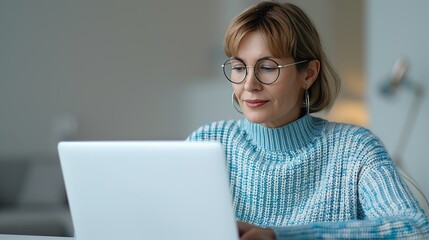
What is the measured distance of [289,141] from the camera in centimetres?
149

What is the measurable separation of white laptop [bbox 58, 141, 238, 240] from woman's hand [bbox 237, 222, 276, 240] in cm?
4

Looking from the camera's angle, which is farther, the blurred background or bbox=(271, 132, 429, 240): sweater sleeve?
the blurred background

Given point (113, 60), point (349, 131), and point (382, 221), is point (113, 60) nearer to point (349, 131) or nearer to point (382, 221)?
point (349, 131)

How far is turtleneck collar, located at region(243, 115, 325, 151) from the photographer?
1.49 meters

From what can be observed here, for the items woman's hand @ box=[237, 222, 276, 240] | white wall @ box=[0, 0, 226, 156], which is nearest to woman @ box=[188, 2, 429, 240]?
woman's hand @ box=[237, 222, 276, 240]

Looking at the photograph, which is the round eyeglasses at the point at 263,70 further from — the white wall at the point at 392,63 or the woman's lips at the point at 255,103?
the white wall at the point at 392,63

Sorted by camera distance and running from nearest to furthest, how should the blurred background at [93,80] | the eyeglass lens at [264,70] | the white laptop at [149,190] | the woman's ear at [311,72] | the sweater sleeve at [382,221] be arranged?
the white laptop at [149,190]
the sweater sleeve at [382,221]
the eyeglass lens at [264,70]
the woman's ear at [311,72]
the blurred background at [93,80]

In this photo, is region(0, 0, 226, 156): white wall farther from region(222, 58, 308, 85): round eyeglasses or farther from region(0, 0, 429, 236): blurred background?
region(222, 58, 308, 85): round eyeglasses

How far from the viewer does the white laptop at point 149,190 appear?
96 cm

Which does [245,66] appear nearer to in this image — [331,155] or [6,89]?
[331,155]

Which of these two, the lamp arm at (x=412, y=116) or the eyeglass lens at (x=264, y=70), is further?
the lamp arm at (x=412, y=116)

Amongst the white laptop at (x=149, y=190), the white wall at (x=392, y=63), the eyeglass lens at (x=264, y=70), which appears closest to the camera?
the white laptop at (x=149, y=190)

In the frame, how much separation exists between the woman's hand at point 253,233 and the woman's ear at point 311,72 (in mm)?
545

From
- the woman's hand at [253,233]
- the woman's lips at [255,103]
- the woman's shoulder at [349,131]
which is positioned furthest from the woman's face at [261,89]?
the woman's hand at [253,233]
